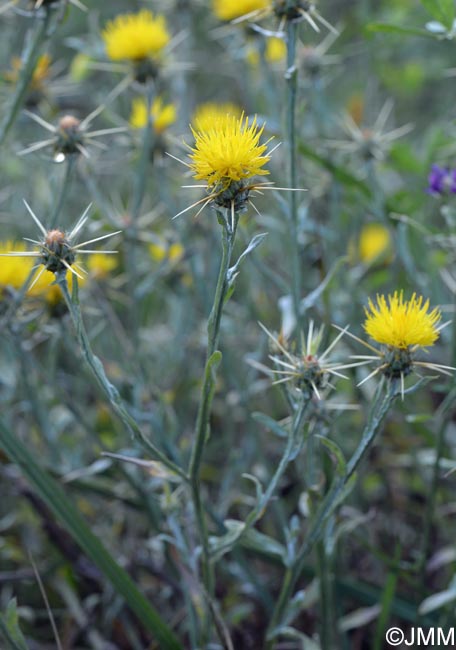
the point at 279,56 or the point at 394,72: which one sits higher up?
the point at 394,72

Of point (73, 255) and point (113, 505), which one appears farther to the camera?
point (113, 505)

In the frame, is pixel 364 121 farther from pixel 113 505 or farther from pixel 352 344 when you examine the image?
pixel 113 505

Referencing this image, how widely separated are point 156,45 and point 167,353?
1.03m

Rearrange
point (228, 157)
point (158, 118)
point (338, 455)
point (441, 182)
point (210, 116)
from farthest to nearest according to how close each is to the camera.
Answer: point (158, 118)
point (441, 182)
point (210, 116)
point (338, 455)
point (228, 157)

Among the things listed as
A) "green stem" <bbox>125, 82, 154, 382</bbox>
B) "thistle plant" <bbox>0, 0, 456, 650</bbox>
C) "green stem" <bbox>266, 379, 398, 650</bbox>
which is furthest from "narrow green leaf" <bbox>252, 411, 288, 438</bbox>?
"green stem" <bbox>125, 82, 154, 382</bbox>

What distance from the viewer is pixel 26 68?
5.71ft

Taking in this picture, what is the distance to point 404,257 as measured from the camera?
1.91m

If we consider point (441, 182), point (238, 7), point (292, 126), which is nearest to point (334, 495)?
point (292, 126)

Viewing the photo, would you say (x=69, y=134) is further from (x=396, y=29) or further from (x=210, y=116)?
(x=396, y=29)

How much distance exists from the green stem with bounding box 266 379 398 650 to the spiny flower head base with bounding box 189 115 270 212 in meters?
0.42

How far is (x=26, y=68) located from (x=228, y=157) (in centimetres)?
93

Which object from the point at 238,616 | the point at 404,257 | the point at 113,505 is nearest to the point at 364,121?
the point at 404,257

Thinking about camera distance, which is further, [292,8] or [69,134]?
[69,134]

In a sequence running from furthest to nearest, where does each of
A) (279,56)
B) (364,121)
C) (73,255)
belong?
(364,121) → (279,56) → (73,255)
